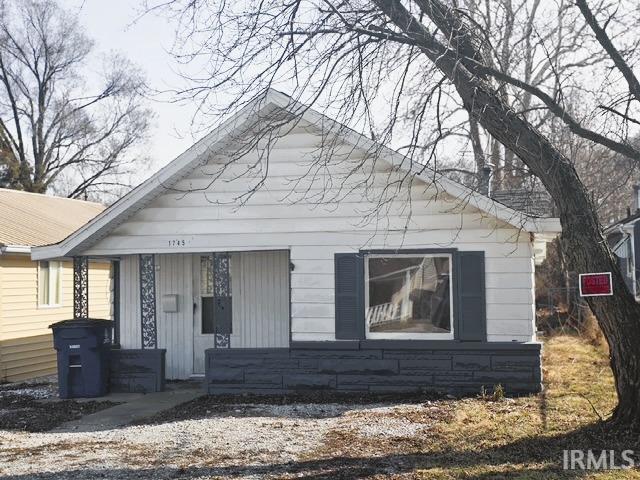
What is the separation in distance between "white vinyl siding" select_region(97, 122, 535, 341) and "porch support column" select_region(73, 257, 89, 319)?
705 mm

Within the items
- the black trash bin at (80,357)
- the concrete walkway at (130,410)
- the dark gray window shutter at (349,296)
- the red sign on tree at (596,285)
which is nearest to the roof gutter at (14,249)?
the black trash bin at (80,357)

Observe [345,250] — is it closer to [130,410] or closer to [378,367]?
[378,367]

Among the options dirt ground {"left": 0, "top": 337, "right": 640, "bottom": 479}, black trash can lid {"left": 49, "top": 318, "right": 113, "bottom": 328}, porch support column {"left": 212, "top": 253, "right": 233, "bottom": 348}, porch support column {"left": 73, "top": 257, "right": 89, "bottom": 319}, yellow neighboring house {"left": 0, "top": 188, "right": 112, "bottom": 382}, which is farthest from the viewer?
yellow neighboring house {"left": 0, "top": 188, "right": 112, "bottom": 382}

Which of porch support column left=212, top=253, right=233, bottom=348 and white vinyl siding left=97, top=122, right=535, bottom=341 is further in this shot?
porch support column left=212, top=253, right=233, bottom=348

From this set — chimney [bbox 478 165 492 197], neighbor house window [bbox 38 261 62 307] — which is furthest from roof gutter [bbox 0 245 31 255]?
chimney [bbox 478 165 492 197]

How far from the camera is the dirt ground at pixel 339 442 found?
269 inches

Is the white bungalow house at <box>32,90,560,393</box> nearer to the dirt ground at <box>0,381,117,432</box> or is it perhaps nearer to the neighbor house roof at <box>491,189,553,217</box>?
the dirt ground at <box>0,381,117,432</box>

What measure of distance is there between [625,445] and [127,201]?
7.82 m

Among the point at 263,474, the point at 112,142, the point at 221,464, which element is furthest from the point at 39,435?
the point at 112,142

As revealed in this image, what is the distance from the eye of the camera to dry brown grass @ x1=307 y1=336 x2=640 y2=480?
22.1 ft

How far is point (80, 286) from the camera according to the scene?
12.5 m

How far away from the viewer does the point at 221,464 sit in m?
7.12

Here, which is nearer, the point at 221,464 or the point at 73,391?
the point at 221,464

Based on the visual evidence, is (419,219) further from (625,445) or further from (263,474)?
(263,474)
